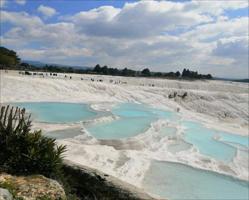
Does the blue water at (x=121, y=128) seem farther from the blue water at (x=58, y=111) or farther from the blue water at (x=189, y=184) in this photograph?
the blue water at (x=189, y=184)

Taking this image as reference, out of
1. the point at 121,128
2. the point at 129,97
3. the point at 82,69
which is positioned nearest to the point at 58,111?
the point at 121,128

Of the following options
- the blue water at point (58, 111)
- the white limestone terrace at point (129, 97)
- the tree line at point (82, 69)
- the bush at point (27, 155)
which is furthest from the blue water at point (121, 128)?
the tree line at point (82, 69)

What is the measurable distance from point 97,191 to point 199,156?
10.3 metres

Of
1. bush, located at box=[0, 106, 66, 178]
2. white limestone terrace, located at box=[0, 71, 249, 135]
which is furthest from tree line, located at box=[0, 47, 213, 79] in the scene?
bush, located at box=[0, 106, 66, 178]

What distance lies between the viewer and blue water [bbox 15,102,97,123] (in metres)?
22.3

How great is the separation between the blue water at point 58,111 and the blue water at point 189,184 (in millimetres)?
9254

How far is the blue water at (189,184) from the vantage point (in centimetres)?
1168

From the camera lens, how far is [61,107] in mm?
27984

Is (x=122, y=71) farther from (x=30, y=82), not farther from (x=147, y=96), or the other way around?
(x=30, y=82)

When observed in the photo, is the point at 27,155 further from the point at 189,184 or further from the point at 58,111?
the point at 58,111

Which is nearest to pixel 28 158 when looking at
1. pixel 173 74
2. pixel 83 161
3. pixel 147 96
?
pixel 83 161

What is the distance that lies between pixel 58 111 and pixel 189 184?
1507cm

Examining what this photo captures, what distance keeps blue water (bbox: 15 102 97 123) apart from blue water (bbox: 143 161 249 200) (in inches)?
364

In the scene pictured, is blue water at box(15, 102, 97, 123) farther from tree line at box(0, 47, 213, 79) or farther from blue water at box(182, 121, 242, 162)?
tree line at box(0, 47, 213, 79)
